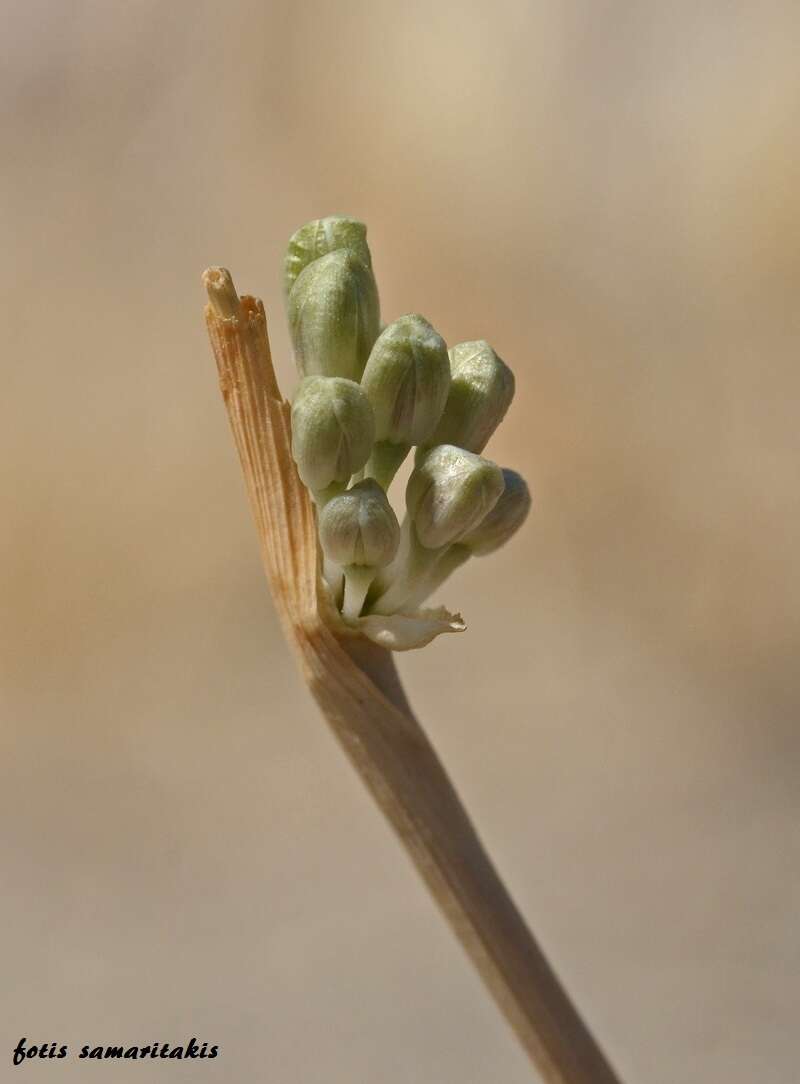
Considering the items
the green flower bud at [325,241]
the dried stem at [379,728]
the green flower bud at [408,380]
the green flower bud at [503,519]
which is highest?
the green flower bud at [325,241]

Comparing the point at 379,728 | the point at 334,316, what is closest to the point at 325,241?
the point at 334,316

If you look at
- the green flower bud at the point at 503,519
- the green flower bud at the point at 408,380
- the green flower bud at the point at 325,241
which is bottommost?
the green flower bud at the point at 503,519

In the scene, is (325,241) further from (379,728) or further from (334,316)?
(379,728)

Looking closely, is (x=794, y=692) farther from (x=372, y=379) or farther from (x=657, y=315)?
(x=372, y=379)

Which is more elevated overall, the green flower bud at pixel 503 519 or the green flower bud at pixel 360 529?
the green flower bud at pixel 503 519
